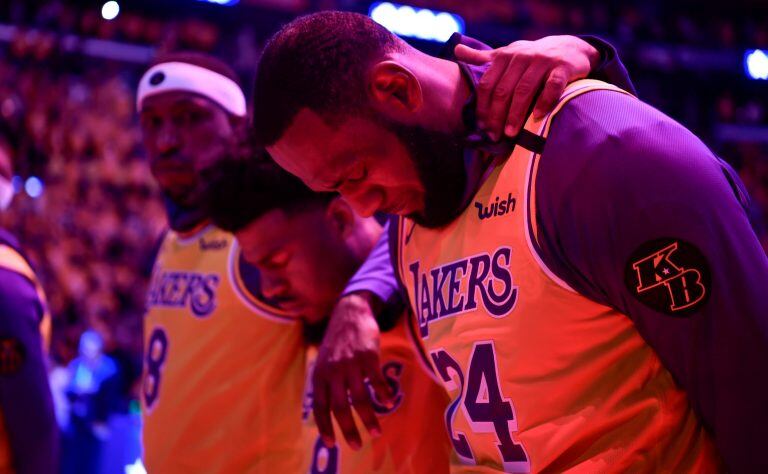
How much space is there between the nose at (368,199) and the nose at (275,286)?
0.66m

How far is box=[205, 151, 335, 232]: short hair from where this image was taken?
7.52 ft

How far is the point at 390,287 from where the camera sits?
196 centimetres

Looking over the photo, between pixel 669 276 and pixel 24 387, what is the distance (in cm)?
219

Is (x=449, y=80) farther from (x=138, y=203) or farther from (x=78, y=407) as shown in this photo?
(x=138, y=203)

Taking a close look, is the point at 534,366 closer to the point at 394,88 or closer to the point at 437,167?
the point at 437,167

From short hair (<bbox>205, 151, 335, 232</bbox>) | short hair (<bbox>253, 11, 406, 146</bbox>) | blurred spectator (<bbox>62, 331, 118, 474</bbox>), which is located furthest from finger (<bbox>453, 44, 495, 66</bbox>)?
blurred spectator (<bbox>62, 331, 118, 474</bbox>)

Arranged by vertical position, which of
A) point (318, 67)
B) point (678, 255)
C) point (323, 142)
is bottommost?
point (678, 255)

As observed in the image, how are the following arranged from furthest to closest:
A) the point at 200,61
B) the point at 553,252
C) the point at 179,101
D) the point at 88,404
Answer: the point at 88,404
the point at 200,61
the point at 179,101
the point at 553,252

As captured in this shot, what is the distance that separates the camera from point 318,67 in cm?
153

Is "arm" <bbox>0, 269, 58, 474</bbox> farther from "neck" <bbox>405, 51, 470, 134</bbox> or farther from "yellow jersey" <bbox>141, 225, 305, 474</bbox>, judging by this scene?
"neck" <bbox>405, 51, 470, 134</bbox>

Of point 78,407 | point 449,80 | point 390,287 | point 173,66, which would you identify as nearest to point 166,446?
point 390,287

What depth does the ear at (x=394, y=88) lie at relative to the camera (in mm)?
1527

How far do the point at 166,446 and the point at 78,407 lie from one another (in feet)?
11.6

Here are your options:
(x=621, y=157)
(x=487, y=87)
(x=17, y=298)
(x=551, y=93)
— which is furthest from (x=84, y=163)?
(x=621, y=157)
